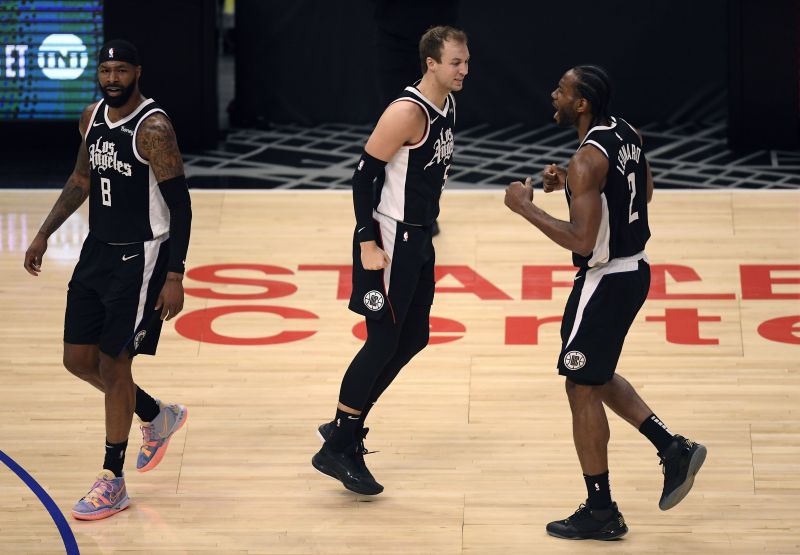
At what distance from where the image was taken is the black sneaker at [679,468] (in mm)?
4840

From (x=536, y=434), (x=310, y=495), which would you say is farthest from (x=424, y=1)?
(x=310, y=495)

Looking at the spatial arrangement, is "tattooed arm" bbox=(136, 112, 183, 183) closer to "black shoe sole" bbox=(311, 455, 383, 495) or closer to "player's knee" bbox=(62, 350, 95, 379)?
"player's knee" bbox=(62, 350, 95, 379)

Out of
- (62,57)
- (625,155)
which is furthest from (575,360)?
(62,57)

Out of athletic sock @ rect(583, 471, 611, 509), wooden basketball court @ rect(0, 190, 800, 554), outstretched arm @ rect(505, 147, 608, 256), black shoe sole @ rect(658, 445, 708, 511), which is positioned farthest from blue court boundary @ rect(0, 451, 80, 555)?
black shoe sole @ rect(658, 445, 708, 511)

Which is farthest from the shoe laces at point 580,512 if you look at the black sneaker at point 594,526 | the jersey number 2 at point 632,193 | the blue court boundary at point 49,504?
the blue court boundary at point 49,504

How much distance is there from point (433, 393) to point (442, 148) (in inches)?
53.6

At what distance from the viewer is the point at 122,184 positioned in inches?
195

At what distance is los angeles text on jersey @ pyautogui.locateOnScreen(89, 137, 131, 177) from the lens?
16.1 ft

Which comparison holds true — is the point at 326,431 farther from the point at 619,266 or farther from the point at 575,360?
the point at 619,266

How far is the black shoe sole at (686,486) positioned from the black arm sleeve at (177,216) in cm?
175

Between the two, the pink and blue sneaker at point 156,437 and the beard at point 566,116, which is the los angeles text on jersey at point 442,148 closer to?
the beard at point 566,116

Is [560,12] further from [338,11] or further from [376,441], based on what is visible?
[376,441]

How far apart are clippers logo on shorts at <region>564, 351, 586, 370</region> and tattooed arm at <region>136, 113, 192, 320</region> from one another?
129 cm

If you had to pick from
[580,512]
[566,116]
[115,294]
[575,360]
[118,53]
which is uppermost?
[118,53]
